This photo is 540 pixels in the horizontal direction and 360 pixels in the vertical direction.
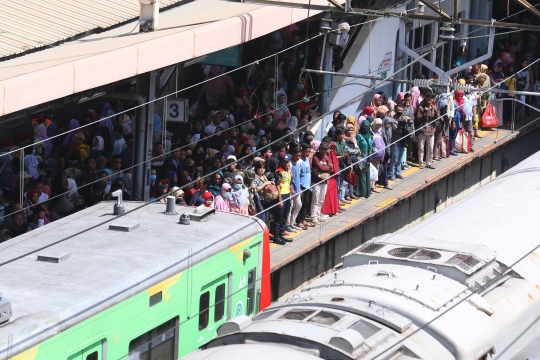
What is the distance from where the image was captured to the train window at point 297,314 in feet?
29.3

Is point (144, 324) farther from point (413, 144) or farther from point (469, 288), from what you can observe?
point (413, 144)

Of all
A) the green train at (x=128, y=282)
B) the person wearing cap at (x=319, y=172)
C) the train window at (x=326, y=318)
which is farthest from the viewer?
the person wearing cap at (x=319, y=172)

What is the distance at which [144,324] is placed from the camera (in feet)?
35.1

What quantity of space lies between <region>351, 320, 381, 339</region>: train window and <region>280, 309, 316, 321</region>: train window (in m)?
0.44

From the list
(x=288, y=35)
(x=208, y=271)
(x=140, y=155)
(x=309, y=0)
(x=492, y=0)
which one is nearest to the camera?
(x=208, y=271)

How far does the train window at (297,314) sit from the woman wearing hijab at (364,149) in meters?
10.6

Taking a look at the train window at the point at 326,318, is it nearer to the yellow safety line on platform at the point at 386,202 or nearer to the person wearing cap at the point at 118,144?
the person wearing cap at the point at 118,144

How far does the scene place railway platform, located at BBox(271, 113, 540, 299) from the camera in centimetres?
1730

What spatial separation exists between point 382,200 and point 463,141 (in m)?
4.18

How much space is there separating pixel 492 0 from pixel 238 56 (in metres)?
13.0

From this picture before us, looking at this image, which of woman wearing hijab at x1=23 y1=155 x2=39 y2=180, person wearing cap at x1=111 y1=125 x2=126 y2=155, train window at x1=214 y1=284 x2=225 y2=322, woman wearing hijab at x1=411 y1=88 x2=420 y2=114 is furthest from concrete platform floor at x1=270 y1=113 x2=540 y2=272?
train window at x1=214 y1=284 x2=225 y2=322

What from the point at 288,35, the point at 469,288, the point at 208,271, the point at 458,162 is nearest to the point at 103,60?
the point at 208,271

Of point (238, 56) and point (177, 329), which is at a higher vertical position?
point (238, 56)

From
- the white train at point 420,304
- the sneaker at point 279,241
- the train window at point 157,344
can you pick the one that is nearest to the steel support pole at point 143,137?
the sneaker at point 279,241
